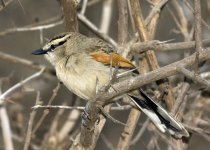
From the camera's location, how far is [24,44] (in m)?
8.70

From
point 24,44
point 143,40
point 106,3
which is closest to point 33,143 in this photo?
point 106,3

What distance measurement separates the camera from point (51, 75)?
20.2ft

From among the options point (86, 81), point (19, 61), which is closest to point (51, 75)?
point (19, 61)

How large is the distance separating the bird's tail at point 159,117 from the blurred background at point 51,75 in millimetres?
587

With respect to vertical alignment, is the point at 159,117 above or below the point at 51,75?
above

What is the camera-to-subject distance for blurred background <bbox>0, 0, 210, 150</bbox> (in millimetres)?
5766

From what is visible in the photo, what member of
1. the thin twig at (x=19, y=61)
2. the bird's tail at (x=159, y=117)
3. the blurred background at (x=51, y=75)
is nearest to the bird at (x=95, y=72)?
the bird's tail at (x=159, y=117)

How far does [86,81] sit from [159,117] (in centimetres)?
62

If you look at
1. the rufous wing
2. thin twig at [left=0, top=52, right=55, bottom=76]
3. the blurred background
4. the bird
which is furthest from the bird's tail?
thin twig at [left=0, top=52, right=55, bottom=76]

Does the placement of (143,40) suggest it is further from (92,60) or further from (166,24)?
(166,24)

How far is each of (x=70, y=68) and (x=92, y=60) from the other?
0.63ft

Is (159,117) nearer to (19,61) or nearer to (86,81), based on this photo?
(86,81)

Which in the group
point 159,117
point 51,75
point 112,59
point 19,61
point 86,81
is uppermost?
point 112,59

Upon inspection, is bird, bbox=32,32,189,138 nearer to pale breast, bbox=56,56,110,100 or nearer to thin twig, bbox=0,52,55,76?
pale breast, bbox=56,56,110,100
